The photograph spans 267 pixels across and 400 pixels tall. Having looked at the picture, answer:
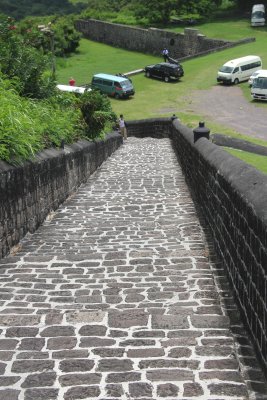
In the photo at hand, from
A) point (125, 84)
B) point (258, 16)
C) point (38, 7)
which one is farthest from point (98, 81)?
point (38, 7)

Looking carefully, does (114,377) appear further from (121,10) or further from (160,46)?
(121,10)

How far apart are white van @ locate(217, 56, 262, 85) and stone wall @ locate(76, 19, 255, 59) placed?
405 inches

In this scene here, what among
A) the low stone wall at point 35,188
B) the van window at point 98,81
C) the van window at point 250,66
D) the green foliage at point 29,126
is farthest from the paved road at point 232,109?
the low stone wall at point 35,188

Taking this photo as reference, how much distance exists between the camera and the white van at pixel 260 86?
34.4 m

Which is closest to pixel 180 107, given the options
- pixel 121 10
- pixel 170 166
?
pixel 170 166

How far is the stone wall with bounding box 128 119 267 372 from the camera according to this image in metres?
4.46

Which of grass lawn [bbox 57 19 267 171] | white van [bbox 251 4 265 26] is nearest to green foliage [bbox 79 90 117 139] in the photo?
grass lawn [bbox 57 19 267 171]

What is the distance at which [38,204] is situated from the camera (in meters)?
9.27

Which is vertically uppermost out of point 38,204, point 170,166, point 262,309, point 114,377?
point 262,309

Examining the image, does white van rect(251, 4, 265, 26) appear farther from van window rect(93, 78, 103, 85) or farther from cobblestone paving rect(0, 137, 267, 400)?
cobblestone paving rect(0, 137, 267, 400)

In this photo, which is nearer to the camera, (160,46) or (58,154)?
(58,154)

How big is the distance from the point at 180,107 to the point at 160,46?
24.0m

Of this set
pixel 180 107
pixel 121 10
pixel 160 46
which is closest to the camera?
pixel 180 107

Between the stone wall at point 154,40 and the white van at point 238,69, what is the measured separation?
10.3m
